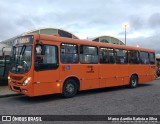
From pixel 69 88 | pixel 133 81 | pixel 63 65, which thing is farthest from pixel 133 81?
pixel 63 65

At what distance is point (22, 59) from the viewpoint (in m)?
11.5

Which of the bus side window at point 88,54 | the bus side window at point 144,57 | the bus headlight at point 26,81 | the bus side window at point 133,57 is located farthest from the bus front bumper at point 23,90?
the bus side window at point 144,57

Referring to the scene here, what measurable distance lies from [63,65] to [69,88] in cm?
118

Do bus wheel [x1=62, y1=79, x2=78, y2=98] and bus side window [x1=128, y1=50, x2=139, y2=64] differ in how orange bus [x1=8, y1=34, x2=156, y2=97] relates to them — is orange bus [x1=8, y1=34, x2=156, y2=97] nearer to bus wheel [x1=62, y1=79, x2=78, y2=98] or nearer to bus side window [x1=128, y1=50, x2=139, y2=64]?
bus wheel [x1=62, y1=79, x2=78, y2=98]

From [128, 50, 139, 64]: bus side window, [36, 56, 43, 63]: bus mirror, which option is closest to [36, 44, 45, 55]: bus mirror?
[36, 56, 43, 63]: bus mirror

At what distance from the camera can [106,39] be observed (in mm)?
37938

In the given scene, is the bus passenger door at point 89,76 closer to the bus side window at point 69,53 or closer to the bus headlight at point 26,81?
the bus side window at point 69,53

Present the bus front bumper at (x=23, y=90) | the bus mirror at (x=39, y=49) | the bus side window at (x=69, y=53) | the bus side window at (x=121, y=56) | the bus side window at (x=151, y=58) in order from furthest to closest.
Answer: the bus side window at (x=151, y=58) < the bus side window at (x=121, y=56) < the bus side window at (x=69, y=53) < the bus mirror at (x=39, y=49) < the bus front bumper at (x=23, y=90)

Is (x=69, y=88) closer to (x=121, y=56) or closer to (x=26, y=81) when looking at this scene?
(x=26, y=81)

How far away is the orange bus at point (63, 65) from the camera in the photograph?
440 inches

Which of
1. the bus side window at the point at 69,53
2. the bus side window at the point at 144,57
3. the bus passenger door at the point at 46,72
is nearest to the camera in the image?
the bus passenger door at the point at 46,72

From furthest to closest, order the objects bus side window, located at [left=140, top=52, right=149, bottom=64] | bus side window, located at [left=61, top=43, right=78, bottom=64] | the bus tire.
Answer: bus side window, located at [left=140, top=52, right=149, bottom=64], the bus tire, bus side window, located at [left=61, top=43, right=78, bottom=64]

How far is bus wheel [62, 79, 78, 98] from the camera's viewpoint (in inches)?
488

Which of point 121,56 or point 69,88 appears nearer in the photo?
point 69,88
